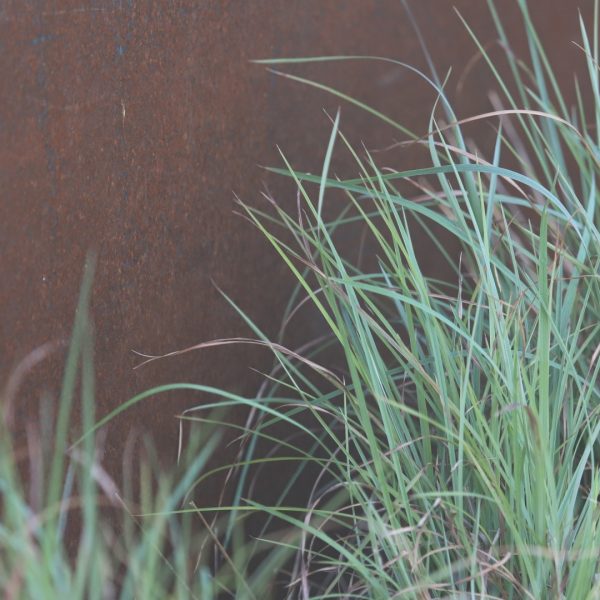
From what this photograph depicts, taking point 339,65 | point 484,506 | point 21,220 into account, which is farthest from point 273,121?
point 484,506

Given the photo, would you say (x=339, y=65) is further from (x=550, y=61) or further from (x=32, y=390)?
(x=32, y=390)

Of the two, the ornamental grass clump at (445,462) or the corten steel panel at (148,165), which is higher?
the corten steel panel at (148,165)

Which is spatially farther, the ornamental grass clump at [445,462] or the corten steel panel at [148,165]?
the corten steel panel at [148,165]

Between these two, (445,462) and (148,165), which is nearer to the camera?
(445,462)

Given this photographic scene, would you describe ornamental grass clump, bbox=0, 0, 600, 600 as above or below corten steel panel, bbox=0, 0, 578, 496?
below

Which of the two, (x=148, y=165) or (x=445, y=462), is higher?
(x=148, y=165)

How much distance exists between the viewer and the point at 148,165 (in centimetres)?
112

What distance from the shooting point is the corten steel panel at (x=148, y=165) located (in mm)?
950

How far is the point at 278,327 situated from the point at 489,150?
65 cm

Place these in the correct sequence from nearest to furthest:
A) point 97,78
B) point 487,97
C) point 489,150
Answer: point 97,78, point 489,150, point 487,97

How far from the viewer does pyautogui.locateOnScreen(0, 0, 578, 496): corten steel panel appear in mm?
950

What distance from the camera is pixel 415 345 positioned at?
969mm

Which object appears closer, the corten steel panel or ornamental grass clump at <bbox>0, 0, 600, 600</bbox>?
ornamental grass clump at <bbox>0, 0, 600, 600</bbox>

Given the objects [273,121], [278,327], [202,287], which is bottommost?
[278,327]
